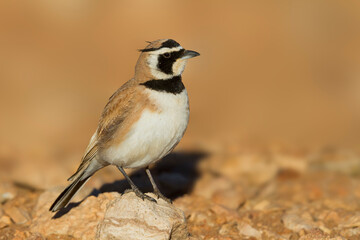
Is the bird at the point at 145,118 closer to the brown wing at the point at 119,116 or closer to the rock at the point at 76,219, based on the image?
the brown wing at the point at 119,116

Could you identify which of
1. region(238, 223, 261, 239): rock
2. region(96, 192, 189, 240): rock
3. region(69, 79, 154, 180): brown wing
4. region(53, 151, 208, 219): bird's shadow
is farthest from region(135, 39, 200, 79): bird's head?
region(238, 223, 261, 239): rock

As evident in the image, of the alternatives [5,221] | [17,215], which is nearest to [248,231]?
[17,215]

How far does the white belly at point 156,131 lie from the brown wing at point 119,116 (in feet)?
0.29

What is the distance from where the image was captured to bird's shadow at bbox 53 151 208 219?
8.28m

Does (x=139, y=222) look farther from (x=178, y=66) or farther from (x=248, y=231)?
(x=178, y=66)

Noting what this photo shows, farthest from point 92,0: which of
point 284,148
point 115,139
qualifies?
point 115,139

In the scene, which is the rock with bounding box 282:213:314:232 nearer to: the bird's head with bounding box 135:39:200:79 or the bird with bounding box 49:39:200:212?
the bird with bounding box 49:39:200:212

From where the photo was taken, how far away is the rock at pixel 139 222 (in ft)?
20.6

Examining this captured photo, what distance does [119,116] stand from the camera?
22.8 feet

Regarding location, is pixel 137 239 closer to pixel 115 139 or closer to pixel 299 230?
pixel 115 139

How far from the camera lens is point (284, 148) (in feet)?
38.2

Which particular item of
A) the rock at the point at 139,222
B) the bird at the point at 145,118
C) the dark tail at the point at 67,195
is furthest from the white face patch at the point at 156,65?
the dark tail at the point at 67,195

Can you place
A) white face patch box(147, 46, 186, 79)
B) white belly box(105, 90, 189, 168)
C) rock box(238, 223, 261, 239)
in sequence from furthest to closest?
1. rock box(238, 223, 261, 239)
2. white face patch box(147, 46, 186, 79)
3. white belly box(105, 90, 189, 168)

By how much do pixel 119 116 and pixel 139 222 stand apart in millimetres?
1345
